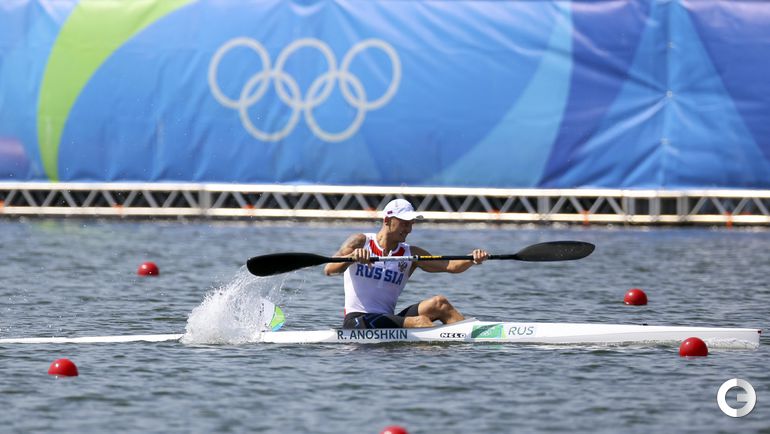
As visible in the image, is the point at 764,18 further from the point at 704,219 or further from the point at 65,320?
the point at 65,320

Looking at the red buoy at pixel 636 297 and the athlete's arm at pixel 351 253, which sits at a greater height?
the red buoy at pixel 636 297

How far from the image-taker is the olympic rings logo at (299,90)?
104 ft

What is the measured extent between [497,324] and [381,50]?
53.1ft

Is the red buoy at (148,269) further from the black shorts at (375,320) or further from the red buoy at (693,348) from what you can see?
the red buoy at (693,348)

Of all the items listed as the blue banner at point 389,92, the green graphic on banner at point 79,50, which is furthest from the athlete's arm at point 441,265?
the green graphic on banner at point 79,50

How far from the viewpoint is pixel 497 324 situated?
1616 cm

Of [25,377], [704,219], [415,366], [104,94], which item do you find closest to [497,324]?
[415,366]

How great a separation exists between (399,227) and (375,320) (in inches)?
38.9

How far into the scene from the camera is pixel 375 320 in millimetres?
16094

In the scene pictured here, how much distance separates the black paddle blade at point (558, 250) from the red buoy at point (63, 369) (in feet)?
18.0

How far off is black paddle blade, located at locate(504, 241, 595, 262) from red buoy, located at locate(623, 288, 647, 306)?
3019mm

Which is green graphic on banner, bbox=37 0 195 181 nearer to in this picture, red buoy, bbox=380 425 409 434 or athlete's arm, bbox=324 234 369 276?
athlete's arm, bbox=324 234 369 276

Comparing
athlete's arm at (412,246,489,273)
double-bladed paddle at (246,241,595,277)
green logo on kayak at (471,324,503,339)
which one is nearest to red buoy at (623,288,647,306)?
double-bladed paddle at (246,241,595,277)

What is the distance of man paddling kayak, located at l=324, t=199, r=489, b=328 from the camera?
16.0m
